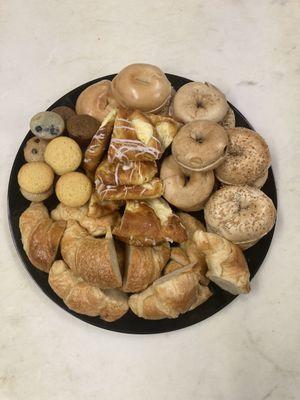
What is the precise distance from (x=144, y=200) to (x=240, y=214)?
35 cm

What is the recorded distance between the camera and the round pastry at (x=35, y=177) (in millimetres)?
1591

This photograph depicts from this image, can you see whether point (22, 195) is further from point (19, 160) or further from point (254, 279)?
point (254, 279)

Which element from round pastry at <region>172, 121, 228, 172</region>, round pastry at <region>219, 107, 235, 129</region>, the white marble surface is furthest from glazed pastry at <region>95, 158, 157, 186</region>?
the white marble surface

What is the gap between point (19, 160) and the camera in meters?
1.69

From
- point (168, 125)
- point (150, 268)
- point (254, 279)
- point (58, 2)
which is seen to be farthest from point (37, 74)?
point (254, 279)

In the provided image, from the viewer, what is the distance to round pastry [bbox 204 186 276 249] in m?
1.53

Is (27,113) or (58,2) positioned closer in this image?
(27,113)

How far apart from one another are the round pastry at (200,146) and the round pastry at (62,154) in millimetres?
368

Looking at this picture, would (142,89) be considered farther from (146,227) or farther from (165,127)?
(146,227)

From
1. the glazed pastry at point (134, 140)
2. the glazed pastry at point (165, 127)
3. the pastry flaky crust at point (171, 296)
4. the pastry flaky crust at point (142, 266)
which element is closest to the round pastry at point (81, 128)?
the glazed pastry at point (134, 140)

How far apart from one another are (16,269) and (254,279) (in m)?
0.96

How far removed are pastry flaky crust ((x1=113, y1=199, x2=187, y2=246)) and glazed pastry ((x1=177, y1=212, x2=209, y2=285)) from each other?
54 millimetres

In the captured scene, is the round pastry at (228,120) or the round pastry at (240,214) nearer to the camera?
the round pastry at (240,214)

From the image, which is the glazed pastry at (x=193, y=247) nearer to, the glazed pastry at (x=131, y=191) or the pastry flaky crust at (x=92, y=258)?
the glazed pastry at (x=131, y=191)
